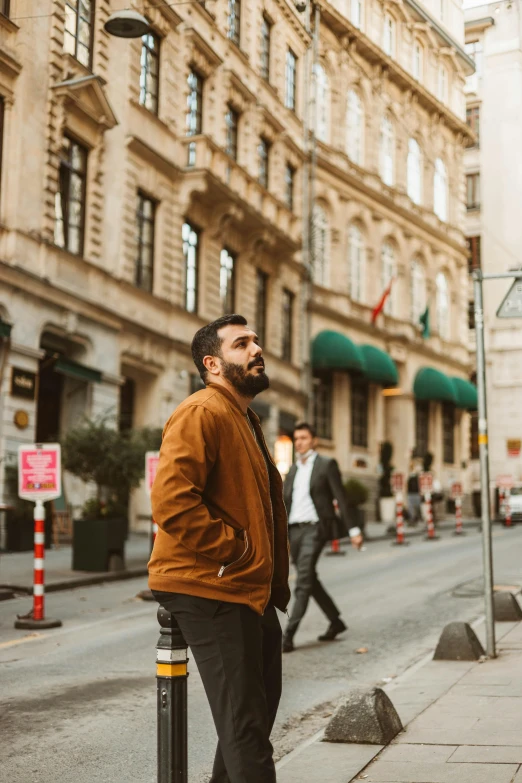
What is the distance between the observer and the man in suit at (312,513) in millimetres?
9227

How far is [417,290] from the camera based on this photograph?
135ft

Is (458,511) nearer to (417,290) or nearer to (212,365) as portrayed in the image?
(417,290)

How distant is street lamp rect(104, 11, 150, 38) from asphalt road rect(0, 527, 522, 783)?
9.18m

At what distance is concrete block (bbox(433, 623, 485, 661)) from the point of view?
7973mm

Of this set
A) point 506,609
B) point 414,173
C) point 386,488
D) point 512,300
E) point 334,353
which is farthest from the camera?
point 386,488

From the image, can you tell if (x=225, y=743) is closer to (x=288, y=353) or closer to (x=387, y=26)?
(x=387, y=26)

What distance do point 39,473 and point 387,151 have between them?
21.9 metres

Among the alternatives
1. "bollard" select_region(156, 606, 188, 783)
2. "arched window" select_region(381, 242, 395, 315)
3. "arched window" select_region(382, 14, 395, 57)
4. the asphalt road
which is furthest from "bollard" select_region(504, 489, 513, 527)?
"bollard" select_region(156, 606, 188, 783)

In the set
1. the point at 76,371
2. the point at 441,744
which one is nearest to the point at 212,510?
the point at 441,744

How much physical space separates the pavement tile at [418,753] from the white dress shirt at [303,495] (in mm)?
4088

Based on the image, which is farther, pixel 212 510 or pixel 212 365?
pixel 212 365

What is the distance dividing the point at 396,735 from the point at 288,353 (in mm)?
27627

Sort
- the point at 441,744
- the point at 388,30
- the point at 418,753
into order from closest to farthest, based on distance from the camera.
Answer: the point at 418,753 < the point at 441,744 < the point at 388,30

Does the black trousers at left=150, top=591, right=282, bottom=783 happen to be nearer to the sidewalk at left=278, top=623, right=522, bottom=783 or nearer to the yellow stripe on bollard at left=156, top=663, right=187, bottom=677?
the yellow stripe on bollard at left=156, top=663, right=187, bottom=677
